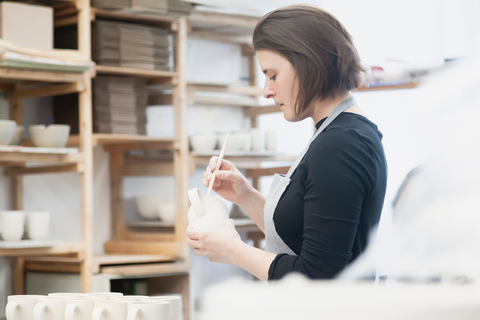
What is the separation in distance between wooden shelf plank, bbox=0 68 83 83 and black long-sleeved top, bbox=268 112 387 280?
1537mm

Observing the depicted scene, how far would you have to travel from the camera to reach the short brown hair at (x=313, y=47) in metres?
0.92

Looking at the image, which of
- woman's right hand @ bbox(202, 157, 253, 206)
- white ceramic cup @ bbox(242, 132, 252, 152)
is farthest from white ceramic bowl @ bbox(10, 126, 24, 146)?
woman's right hand @ bbox(202, 157, 253, 206)

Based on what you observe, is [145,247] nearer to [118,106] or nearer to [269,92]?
[118,106]

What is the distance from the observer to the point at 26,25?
2.12 metres

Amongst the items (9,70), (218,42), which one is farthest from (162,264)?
(218,42)

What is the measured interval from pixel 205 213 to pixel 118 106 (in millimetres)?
1646

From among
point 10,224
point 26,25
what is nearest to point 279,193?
point 10,224

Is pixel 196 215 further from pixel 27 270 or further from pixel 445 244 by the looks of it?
pixel 27 270

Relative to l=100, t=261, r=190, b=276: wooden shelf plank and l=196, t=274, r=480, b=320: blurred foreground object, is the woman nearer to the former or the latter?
l=196, t=274, r=480, b=320: blurred foreground object

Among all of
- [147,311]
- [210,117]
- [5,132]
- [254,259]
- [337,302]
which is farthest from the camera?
[210,117]

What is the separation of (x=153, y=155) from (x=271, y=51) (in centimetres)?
193

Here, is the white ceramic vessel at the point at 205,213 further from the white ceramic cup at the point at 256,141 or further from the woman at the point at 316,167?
the white ceramic cup at the point at 256,141

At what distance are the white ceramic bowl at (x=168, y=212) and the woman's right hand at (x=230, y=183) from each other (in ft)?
4.89

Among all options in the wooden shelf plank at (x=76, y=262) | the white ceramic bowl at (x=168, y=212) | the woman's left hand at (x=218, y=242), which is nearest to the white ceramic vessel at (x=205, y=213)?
the woman's left hand at (x=218, y=242)
